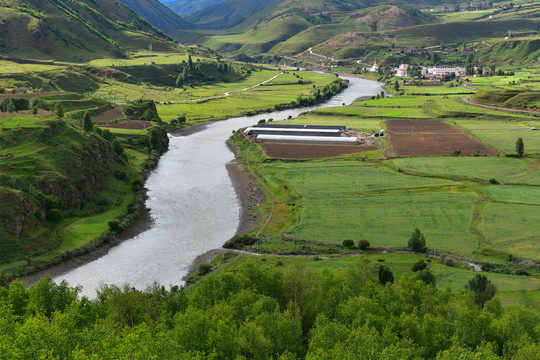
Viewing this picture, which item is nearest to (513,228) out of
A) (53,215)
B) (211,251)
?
(211,251)

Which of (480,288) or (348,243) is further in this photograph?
(348,243)

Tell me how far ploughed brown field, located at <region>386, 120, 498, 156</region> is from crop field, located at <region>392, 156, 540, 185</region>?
309 inches

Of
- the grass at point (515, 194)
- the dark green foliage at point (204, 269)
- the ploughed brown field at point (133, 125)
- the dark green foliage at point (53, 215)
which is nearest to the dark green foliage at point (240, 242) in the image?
the dark green foliage at point (204, 269)

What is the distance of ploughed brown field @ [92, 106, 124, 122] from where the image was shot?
164625 mm

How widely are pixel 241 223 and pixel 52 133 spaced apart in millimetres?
46911

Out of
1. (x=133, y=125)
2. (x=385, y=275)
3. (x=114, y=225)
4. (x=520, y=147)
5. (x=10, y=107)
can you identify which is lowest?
(x=385, y=275)

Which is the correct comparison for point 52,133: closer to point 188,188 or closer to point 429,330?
point 188,188

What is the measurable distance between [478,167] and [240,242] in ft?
231

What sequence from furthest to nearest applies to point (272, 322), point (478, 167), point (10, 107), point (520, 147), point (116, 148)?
point (520, 147) → point (10, 107) → point (116, 148) → point (478, 167) → point (272, 322)

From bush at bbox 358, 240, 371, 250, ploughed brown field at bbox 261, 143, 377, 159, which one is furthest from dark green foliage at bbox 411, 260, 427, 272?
ploughed brown field at bbox 261, 143, 377, 159

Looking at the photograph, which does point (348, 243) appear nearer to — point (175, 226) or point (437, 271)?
point (437, 271)

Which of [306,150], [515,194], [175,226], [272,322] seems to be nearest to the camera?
[272,322]

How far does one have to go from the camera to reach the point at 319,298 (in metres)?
53.2

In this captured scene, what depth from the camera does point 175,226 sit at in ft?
318
